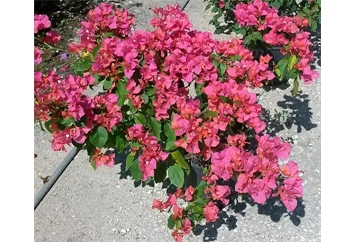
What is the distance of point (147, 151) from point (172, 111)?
0.74 feet

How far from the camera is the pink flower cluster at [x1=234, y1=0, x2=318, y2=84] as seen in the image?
6.72 ft

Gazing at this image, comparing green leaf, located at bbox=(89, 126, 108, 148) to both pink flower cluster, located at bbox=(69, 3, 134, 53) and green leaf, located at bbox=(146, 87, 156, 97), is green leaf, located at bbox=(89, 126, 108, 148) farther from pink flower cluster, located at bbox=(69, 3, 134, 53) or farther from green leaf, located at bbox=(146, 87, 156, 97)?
pink flower cluster, located at bbox=(69, 3, 134, 53)

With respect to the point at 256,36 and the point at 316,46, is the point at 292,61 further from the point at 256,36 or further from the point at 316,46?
the point at 316,46

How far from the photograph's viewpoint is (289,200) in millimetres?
1762

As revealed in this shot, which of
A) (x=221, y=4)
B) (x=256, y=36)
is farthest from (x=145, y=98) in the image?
(x=221, y=4)

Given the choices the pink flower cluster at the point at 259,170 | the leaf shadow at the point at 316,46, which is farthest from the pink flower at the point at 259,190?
the leaf shadow at the point at 316,46

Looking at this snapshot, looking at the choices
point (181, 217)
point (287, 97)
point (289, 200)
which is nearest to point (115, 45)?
point (181, 217)

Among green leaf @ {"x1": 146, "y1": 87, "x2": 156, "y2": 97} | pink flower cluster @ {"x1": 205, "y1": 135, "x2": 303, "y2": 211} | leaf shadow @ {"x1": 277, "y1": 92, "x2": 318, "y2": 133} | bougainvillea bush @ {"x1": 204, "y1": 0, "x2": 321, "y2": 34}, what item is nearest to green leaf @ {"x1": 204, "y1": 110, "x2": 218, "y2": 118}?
pink flower cluster @ {"x1": 205, "y1": 135, "x2": 303, "y2": 211}

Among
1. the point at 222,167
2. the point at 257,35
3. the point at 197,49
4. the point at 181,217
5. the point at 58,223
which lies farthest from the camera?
the point at 257,35

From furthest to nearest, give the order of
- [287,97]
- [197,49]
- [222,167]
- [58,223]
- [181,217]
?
[287,97], [58,223], [197,49], [181,217], [222,167]

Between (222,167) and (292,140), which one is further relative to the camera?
(292,140)
